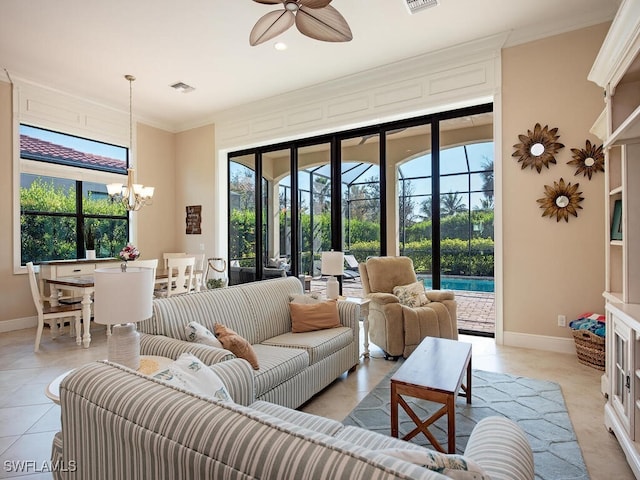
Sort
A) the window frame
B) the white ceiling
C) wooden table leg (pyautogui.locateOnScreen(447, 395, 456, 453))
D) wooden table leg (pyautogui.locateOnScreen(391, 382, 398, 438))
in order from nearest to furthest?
wooden table leg (pyautogui.locateOnScreen(447, 395, 456, 453)) < wooden table leg (pyautogui.locateOnScreen(391, 382, 398, 438)) < the white ceiling < the window frame

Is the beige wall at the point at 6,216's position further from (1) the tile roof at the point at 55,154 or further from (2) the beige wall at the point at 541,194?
(2) the beige wall at the point at 541,194

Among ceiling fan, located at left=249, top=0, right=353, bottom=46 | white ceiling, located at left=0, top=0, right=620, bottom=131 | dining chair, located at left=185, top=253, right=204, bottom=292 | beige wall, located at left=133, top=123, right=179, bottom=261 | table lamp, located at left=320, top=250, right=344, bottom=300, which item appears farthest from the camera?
beige wall, located at left=133, top=123, right=179, bottom=261

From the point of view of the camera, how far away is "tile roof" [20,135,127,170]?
4.93 metres

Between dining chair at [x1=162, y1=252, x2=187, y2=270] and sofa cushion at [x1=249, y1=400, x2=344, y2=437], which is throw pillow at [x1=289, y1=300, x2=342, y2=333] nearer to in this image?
sofa cushion at [x1=249, y1=400, x2=344, y2=437]

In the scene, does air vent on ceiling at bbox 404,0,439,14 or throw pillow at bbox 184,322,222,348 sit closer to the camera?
throw pillow at bbox 184,322,222,348

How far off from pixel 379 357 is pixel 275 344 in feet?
4.53

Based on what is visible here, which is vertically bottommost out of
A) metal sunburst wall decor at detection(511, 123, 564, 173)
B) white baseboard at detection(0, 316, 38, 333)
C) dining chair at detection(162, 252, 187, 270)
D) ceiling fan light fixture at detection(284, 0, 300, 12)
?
white baseboard at detection(0, 316, 38, 333)

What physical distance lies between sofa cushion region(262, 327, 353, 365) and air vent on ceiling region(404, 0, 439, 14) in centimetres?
306

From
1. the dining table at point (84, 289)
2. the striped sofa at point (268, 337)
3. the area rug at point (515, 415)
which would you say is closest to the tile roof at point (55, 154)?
the dining table at point (84, 289)

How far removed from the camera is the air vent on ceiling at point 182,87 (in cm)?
504

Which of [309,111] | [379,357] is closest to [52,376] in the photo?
[379,357]

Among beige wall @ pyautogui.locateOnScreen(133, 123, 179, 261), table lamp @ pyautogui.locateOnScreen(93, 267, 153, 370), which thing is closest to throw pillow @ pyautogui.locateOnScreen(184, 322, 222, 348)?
table lamp @ pyautogui.locateOnScreen(93, 267, 153, 370)

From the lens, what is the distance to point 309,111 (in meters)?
5.29

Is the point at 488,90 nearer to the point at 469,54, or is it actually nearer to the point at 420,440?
the point at 469,54
